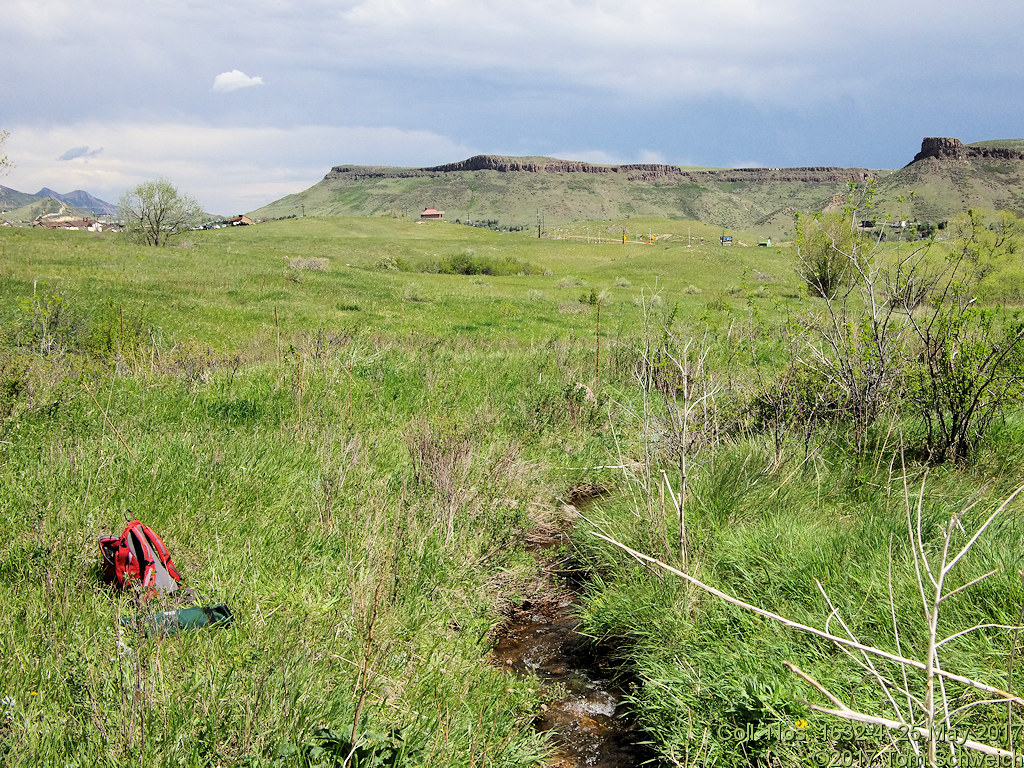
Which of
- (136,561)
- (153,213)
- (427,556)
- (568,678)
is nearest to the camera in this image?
(136,561)

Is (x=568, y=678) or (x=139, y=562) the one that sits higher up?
(x=139, y=562)

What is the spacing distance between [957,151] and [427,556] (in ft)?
624

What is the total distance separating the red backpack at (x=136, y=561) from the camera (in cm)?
346

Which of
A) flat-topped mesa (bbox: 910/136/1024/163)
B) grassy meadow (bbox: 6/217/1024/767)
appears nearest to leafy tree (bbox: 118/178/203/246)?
grassy meadow (bbox: 6/217/1024/767)

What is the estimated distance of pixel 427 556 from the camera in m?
4.63

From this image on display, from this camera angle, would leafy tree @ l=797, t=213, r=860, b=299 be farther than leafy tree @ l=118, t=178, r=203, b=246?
No

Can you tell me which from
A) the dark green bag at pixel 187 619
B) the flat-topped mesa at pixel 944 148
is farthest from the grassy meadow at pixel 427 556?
the flat-topped mesa at pixel 944 148

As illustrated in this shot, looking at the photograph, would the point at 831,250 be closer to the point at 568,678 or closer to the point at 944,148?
the point at 568,678

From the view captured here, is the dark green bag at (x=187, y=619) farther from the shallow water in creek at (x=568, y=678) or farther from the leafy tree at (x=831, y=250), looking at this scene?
the leafy tree at (x=831, y=250)

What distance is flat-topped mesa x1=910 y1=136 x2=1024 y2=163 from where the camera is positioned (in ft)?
502

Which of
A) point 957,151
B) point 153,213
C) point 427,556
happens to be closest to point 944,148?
point 957,151

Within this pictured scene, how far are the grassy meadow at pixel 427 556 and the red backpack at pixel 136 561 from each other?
0.12m

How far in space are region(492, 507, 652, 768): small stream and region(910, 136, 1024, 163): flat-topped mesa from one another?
605 feet

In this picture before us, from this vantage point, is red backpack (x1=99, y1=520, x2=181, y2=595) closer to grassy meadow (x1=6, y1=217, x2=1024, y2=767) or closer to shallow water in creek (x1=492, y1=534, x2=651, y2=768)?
grassy meadow (x1=6, y1=217, x2=1024, y2=767)
